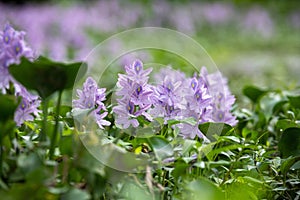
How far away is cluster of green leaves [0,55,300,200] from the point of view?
1.11 m

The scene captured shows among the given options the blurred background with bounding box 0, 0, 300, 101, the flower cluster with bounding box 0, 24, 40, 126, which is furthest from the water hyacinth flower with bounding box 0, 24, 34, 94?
the blurred background with bounding box 0, 0, 300, 101

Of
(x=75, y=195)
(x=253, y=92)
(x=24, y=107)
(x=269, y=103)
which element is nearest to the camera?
(x=75, y=195)

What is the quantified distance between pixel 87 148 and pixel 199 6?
864cm

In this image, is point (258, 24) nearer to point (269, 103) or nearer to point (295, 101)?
point (269, 103)

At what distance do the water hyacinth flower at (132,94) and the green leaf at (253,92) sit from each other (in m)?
0.91

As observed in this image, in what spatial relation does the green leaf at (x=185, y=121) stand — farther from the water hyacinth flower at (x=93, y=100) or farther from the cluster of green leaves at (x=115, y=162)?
the water hyacinth flower at (x=93, y=100)

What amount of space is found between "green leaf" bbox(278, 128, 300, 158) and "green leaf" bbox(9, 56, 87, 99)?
597mm

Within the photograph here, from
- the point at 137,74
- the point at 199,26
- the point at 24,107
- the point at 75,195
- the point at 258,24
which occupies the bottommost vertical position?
the point at 75,195

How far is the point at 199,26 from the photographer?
8.56m

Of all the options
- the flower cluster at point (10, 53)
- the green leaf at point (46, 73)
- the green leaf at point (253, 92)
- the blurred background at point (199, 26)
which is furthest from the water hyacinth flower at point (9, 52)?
the blurred background at point (199, 26)

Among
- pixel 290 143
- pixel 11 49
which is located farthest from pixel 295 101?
pixel 11 49

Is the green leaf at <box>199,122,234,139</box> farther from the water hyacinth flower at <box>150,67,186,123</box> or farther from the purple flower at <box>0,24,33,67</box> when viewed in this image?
the purple flower at <box>0,24,33,67</box>

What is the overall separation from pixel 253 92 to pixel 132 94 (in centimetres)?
98

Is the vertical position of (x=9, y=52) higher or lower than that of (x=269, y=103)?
higher
